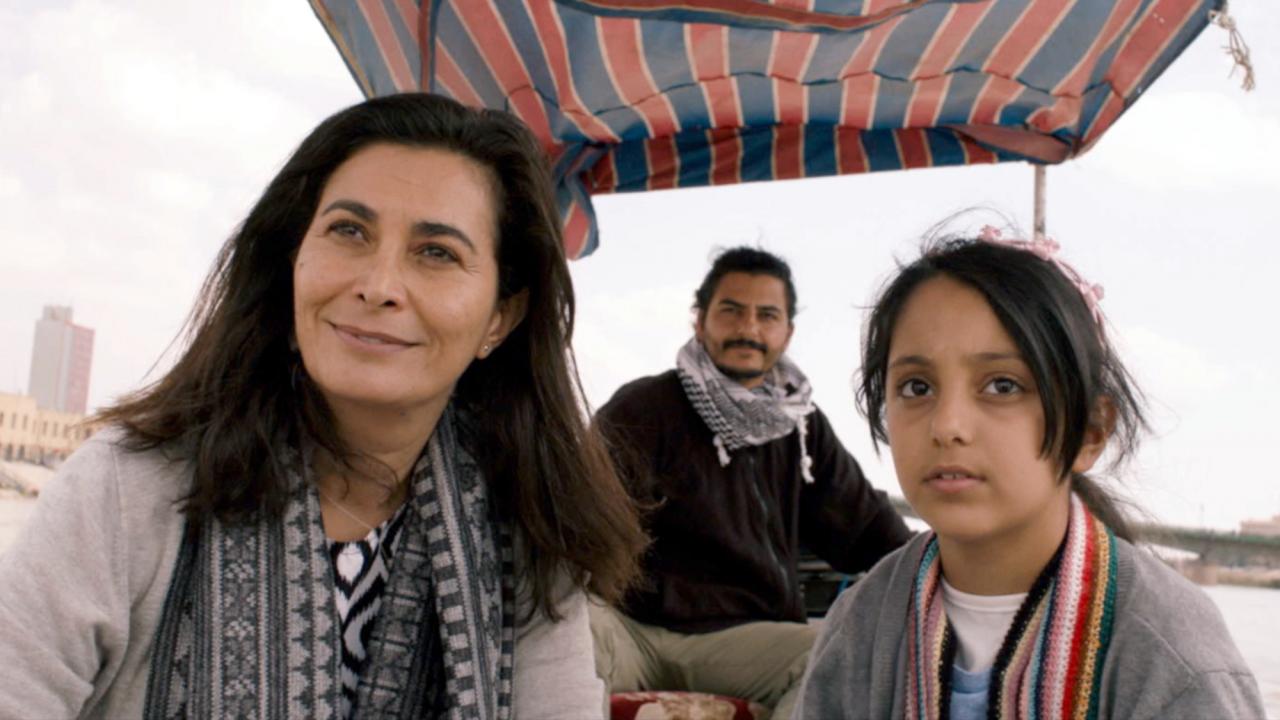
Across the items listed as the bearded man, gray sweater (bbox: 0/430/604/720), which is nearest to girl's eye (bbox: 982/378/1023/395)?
gray sweater (bbox: 0/430/604/720)

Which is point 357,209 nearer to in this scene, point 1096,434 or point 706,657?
point 1096,434

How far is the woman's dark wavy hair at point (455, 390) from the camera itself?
164 cm

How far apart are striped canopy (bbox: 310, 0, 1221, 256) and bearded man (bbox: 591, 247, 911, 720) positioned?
530mm

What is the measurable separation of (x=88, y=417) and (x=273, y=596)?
16.2 inches

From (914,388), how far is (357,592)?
956 millimetres

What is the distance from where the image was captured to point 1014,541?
5.50 feet

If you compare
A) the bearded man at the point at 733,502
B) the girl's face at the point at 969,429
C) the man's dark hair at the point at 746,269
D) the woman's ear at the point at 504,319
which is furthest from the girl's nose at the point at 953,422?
the man's dark hair at the point at 746,269

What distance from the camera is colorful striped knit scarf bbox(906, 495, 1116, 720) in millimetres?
1570

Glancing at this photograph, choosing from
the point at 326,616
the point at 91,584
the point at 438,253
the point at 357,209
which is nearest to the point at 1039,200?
the point at 438,253

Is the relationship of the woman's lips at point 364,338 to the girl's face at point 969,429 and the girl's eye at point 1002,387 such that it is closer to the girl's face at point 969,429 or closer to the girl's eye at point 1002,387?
the girl's face at point 969,429

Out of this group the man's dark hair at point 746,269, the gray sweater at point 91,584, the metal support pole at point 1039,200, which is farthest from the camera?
the man's dark hair at point 746,269

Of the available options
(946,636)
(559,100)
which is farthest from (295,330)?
(559,100)

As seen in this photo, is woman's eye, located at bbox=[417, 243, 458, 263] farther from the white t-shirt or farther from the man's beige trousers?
the man's beige trousers

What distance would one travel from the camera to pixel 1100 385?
172 centimetres
